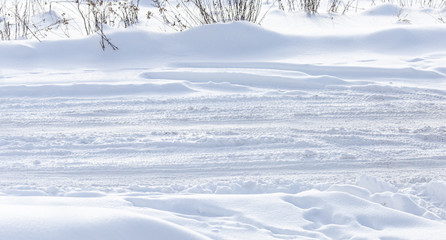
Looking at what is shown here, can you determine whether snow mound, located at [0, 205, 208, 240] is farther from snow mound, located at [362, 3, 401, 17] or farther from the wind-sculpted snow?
snow mound, located at [362, 3, 401, 17]

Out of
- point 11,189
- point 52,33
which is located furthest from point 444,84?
point 52,33

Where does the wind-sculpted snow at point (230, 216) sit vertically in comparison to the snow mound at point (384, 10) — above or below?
below

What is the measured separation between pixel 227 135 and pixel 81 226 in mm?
1593

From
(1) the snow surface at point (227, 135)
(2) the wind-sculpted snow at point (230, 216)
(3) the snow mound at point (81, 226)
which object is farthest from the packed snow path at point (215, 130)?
(3) the snow mound at point (81, 226)

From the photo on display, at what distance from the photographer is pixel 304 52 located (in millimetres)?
5461

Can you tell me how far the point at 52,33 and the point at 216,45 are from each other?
2.34 meters

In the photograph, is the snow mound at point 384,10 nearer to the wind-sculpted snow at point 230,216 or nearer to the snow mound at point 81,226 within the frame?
the wind-sculpted snow at point 230,216

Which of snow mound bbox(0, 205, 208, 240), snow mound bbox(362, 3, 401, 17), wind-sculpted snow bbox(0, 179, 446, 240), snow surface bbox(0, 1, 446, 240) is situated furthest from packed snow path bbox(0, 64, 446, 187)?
snow mound bbox(362, 3, 401, 17)

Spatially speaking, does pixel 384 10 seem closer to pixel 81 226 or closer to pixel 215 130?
pixel 215 130

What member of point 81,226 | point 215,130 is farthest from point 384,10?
point 81,226

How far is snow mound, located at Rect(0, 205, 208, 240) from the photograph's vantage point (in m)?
2.16

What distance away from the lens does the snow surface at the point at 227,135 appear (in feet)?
8.51

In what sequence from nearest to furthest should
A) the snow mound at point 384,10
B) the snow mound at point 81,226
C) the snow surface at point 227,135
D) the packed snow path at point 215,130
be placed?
1. the snow mound at point 81,226
2. the snow surface at point 227,135
3. the packed snow path at point 215,130
4. the snow mound at point 384,10

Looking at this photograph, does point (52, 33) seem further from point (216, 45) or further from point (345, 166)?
point (345, 166)
